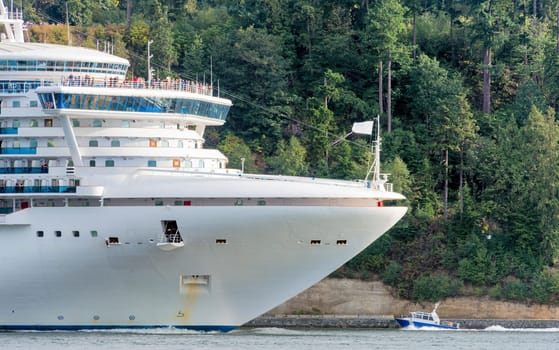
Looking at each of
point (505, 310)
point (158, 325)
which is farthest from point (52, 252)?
point (505, 310)

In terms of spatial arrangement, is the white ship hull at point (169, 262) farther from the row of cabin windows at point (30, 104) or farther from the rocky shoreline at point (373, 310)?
the rocky shoreline at point (373, 310)

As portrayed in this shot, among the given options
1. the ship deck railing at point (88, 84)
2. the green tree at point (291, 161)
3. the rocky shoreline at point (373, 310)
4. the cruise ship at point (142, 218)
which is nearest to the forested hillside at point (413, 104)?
the green tree at point (291, 161)

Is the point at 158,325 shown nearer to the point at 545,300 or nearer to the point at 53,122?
the point at 53,122

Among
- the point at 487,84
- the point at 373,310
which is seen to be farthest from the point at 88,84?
the point at 487,84

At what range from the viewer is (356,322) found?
84062 mm

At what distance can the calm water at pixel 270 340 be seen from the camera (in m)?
66.6

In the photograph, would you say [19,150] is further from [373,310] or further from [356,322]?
[373,310]

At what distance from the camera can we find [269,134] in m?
96.5

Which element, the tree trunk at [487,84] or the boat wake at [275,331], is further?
the tree trunk at [487,84]

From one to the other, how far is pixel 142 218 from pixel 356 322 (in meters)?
17.3

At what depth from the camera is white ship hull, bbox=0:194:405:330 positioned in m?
70.2

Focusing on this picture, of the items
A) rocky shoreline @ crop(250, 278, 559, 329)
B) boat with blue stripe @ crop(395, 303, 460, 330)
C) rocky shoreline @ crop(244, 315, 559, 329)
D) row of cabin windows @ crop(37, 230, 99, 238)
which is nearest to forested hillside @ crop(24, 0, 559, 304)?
rocky shoreline @ crop(250, 278, 559, 329)

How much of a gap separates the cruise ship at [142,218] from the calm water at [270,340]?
4.24ft

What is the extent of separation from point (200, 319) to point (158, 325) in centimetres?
171
